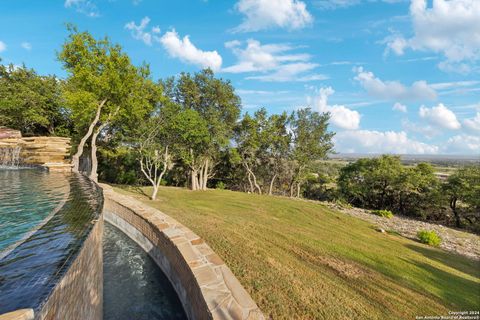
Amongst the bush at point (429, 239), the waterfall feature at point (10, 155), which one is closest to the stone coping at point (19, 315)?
the waterfall feature at point (10, 155)

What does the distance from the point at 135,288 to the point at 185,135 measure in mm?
11153

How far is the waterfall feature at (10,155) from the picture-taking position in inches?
441

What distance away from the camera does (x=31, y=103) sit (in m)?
17.9

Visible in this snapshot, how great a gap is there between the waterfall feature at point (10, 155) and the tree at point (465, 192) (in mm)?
33209

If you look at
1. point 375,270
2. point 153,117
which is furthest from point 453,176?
point 153,117

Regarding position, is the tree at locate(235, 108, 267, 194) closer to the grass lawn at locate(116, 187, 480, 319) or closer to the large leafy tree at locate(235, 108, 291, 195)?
the large leafy tree at locate(235, 108, 291, 195)

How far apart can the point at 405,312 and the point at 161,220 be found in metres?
5.99

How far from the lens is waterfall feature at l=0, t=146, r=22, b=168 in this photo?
1121cm

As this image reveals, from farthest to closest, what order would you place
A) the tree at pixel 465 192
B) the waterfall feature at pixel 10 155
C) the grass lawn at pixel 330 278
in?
the tree at pixel 465 192, the waterfall feature at pixel 10 155, the grass lawn at pixel 330 278

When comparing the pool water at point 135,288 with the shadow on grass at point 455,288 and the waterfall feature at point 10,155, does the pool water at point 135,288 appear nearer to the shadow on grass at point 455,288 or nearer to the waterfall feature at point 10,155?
the shadow on grass at point 455,288

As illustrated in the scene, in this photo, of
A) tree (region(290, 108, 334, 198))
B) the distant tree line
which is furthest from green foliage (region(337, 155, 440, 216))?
tree (region(290, 108, 334, 198))

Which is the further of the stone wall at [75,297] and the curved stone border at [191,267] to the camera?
the curved stone border at [191,267]

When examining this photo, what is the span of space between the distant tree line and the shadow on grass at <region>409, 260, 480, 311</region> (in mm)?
13252

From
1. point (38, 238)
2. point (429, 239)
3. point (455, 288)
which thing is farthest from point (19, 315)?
point (429, 239)
